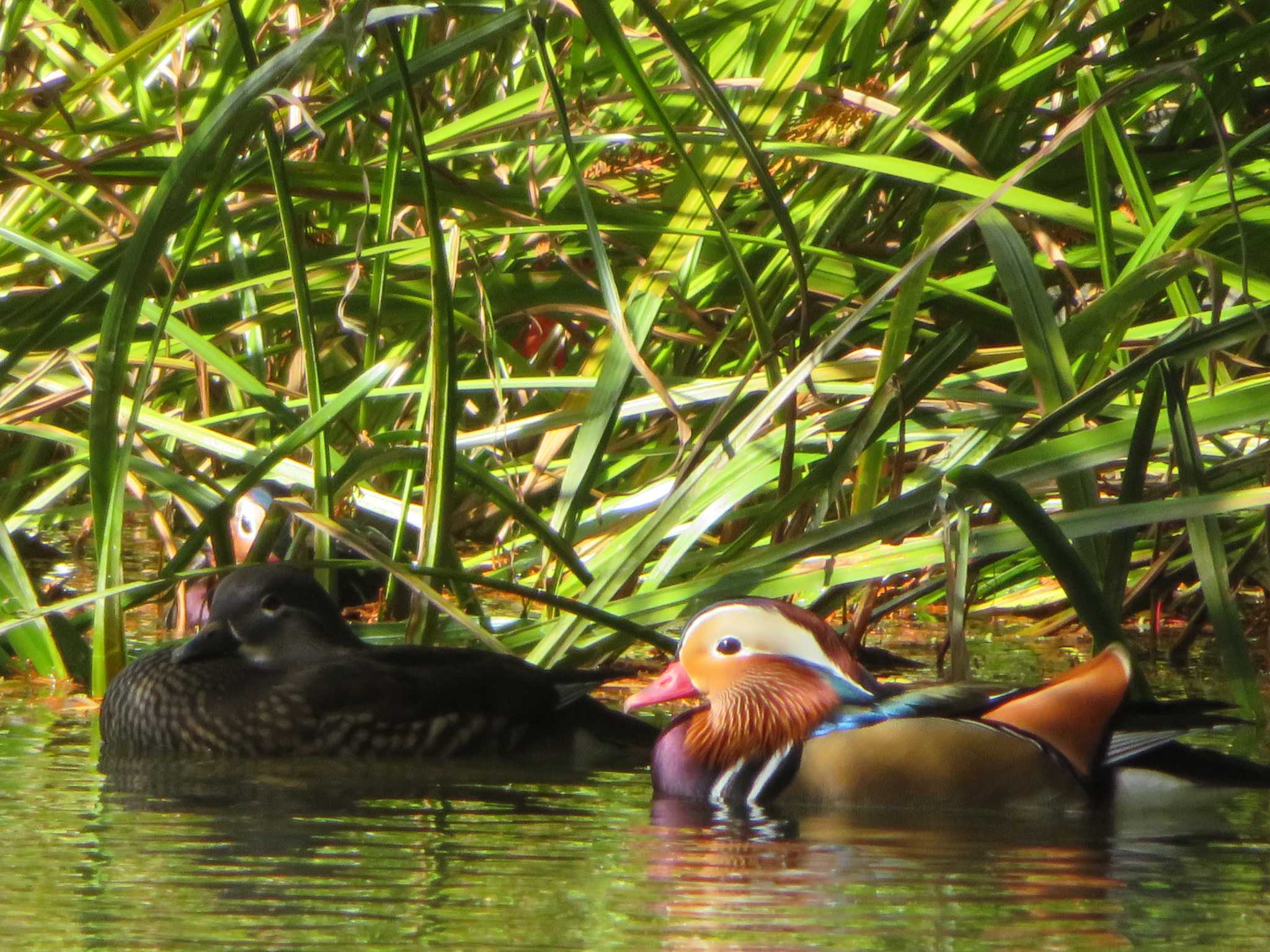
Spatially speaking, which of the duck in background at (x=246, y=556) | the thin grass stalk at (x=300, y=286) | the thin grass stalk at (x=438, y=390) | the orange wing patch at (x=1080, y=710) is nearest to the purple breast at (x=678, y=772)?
the orange wing patch at (x=1080, y=710)

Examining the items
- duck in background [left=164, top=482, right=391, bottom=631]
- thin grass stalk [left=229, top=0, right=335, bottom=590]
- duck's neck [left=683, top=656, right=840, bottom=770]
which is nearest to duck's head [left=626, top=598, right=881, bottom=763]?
duck's neck [left=683, top=656, right=840, bottom=770]

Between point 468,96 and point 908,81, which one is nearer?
point 908,81

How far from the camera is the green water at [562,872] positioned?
196cm

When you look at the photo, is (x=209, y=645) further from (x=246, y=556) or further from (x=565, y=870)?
(x=565, y=870)

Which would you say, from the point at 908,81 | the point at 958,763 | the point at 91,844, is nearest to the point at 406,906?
the point at 91,844

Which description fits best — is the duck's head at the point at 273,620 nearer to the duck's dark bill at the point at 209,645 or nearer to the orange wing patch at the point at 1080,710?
the duck's dark bill at the point at 209,645

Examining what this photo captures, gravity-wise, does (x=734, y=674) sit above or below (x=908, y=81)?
below

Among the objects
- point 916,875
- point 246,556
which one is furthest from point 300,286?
point 916,875

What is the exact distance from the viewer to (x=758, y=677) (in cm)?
321

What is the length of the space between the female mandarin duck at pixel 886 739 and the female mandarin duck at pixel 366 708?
1.14 feet

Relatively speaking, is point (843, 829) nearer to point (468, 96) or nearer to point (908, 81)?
point (908, 81)

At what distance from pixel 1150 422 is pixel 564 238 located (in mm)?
1572

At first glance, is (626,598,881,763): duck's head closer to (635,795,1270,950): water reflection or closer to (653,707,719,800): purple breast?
(653,707,719,800): purple breast

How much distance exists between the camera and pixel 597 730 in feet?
11.7
